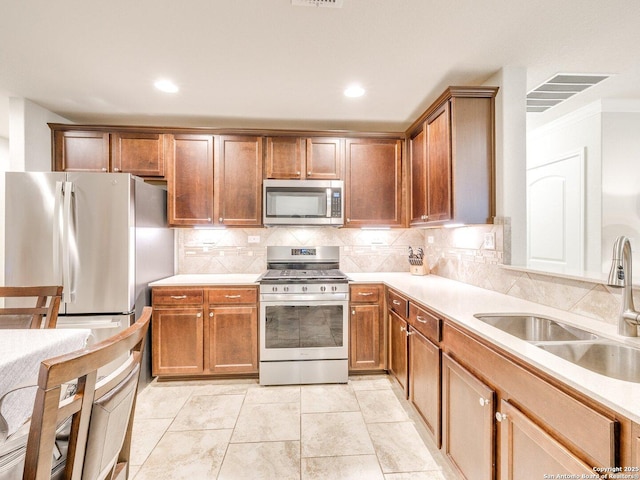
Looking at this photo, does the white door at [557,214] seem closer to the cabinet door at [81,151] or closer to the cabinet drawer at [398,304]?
the cabinet drawer at [398,304]

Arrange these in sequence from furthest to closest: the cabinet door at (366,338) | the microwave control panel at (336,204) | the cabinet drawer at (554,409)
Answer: the microwave control panel at (336,204), the cabinet door at (366,338), the cabinet drawer at (554,409)

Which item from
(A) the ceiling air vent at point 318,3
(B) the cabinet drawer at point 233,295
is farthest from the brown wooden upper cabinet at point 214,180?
(A) the ceiling air vent at point 318,3

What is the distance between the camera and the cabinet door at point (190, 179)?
2977mm

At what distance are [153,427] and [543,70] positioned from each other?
3.79 metres

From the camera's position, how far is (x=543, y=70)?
2.22 metres

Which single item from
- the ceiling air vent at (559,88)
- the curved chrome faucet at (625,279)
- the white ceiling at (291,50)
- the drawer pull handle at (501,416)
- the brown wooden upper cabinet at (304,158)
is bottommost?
the drawer pull handle at (501,416)

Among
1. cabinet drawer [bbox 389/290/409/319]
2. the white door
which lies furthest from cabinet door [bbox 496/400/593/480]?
the white door

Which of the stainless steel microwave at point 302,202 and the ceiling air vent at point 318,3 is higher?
the ceiling air vent at point 318,3

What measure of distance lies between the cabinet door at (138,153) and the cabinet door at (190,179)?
0.31ft

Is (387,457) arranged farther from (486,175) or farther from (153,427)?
(486,175)

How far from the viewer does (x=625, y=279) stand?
4.00ft

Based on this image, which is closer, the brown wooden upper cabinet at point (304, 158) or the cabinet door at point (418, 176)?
the cabinet door at point (418, 176)

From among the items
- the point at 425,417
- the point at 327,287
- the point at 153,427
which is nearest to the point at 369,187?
the point at 327,287

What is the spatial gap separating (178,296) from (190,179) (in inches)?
44.8
